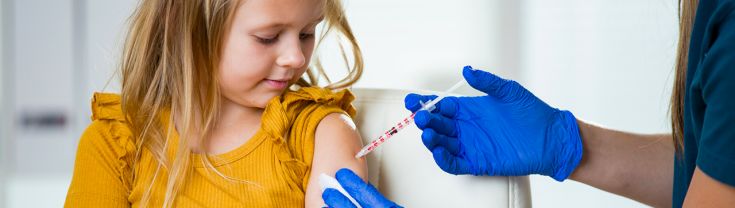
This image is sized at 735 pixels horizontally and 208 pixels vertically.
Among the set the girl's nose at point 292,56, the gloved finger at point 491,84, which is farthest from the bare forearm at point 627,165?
the girl's nose at point 292,56

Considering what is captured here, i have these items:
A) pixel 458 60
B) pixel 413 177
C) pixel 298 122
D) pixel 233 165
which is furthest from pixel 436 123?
pixel 458 60

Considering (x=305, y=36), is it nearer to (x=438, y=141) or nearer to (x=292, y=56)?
(x=292, y=56)

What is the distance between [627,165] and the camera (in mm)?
1377

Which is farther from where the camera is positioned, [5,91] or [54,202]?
[54,202]

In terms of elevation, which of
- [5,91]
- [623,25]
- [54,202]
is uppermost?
[623,25]

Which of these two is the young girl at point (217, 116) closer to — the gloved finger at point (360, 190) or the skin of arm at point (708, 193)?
the gloved finger at point (360, 190)

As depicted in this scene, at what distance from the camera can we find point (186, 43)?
1.34 metres

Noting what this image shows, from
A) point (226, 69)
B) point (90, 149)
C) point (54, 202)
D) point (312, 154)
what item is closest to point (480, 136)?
point (312, 154)

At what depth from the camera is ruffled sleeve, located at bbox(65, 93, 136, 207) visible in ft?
4.38

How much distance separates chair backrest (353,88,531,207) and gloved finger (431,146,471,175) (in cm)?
4

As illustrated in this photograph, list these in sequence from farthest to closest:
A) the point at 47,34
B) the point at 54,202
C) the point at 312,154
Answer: the point at 54,202, the point at 47,34, the point at 312,154

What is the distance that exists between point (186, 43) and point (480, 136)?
536mm

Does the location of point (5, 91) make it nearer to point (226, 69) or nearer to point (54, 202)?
point (54, 202)

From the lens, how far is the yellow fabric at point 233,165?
1.31 m
